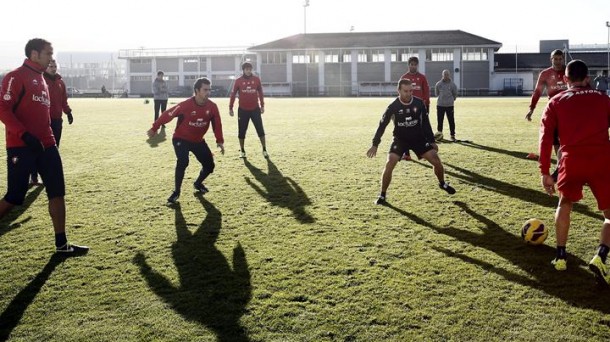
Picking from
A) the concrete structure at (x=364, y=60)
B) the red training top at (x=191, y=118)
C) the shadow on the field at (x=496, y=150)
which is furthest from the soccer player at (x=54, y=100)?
the concrete structure at (x=364, y=60)

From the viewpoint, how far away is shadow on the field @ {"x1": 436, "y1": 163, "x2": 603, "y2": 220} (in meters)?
7.03

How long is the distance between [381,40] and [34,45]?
7079 cm

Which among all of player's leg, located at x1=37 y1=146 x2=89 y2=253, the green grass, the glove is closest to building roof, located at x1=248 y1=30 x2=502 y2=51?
the green grass

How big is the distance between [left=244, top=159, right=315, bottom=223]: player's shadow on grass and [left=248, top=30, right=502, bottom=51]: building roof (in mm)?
63309

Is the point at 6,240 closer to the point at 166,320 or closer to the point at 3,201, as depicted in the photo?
the point at 3,201

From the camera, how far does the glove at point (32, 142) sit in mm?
5031

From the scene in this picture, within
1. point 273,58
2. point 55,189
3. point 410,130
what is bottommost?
point 55,189

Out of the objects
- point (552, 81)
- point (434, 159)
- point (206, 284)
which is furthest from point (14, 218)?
point (552, 81)

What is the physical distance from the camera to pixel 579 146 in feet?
15.1

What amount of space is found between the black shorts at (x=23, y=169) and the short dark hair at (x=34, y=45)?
1.02 metres

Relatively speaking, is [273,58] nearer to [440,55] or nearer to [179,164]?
[440,55]

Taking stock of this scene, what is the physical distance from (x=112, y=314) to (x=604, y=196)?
14.2 feet

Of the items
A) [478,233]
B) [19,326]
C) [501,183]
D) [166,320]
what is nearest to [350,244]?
[478,233]

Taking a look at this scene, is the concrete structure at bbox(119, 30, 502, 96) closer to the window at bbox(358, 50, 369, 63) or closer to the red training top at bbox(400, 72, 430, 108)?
the window at bbox(358, 50, 369, 63)
